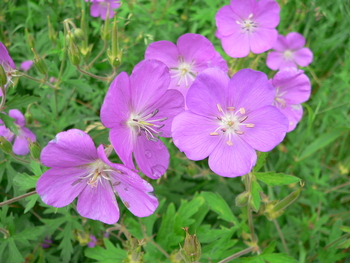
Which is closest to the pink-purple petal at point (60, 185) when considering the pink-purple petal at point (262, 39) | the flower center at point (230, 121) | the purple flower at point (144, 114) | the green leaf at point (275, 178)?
the purple flower at point (144, 114)

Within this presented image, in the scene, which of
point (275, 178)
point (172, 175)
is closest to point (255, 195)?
point (275, 178)

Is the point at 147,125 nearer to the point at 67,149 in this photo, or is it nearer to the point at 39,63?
the point at 67,149

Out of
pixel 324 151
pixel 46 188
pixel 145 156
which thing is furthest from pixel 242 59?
pixel 324 151

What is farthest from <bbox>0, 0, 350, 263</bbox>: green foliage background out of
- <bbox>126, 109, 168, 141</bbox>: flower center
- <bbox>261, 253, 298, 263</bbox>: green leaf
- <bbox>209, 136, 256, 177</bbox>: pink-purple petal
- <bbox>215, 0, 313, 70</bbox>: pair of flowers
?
<bbox>126, 109, 168, 141</bbox>: flower center

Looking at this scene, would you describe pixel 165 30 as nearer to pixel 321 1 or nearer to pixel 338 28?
pixel 321 1

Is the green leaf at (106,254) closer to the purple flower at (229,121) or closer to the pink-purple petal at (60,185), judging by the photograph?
the pink-purple petal at (60,185)

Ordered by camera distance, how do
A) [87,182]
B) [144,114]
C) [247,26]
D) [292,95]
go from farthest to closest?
1. [247,26]
2. [292,95]
3. [144,114]
4. [87,182]

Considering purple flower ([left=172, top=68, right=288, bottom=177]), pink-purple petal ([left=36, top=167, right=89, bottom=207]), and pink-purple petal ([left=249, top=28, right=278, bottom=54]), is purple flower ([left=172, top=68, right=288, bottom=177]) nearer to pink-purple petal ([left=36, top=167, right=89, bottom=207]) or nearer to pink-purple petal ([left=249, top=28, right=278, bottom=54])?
pink-purple petal ([left=36, top=167, right=89, bottom=207])

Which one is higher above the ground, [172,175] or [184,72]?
[184,72]
